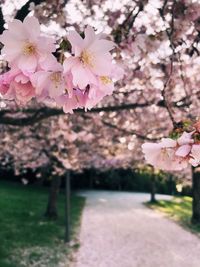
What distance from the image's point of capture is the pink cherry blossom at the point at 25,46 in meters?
1.41

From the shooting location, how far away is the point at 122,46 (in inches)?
137

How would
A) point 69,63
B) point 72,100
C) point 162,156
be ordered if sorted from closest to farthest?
point 69,63, point 72,100, point 162,156

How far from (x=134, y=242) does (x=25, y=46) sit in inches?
537

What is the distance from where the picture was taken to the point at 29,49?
142 centimetres

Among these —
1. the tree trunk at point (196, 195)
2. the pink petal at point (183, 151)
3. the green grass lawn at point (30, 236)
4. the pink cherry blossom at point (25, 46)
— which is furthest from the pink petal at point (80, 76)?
the tree trunk at point (196, 195)

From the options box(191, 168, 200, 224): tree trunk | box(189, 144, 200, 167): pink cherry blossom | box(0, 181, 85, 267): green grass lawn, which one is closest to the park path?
box(0, 181, 85, 267): green grass lawn

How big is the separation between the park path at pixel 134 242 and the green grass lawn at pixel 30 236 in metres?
0.57

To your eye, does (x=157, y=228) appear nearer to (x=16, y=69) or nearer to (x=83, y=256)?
(x=83, y=256)

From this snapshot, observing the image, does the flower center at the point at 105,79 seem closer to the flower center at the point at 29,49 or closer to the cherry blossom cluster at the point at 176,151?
the flower center at the point at 29,49

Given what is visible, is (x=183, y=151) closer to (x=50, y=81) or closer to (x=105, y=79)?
Answer: (x=105, y=79)

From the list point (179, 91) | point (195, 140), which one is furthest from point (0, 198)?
point (195, 140)

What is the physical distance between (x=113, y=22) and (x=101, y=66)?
491cm

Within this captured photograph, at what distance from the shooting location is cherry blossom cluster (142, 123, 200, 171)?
1643 millimetres

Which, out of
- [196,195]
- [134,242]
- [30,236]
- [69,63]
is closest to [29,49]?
[69,63]
